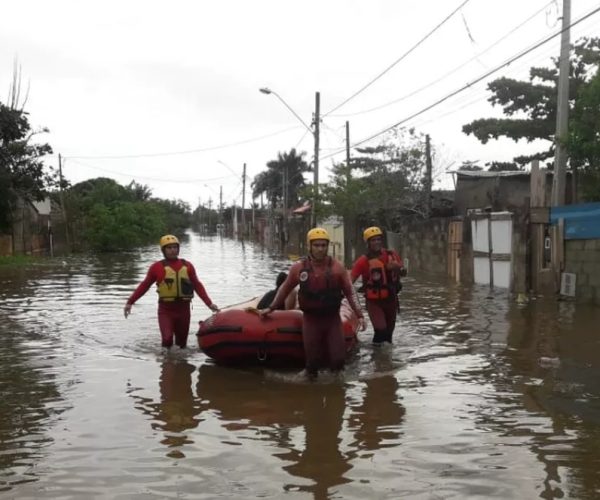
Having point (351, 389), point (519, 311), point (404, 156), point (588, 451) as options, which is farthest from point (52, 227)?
point (588, 451)

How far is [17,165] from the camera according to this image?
2894cm

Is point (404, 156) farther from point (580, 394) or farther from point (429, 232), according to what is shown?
point (580, 394)

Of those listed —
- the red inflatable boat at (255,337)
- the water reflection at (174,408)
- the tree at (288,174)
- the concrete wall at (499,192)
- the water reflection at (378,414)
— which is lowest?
the water reflection at (174,408)

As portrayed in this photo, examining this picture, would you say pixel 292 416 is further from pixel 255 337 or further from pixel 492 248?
pixel 492 248

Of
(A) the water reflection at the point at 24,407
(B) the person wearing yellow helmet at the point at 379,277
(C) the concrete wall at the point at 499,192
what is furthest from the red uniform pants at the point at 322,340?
(C) the concrete wall at the point at 499,192

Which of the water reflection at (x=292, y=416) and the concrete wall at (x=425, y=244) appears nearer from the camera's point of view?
the water reflection at (x=292, y=416)

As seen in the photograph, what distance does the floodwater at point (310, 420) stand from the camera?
4.34m

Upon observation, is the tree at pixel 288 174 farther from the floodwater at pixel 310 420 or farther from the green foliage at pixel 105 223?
the floodwater at pixel 310 420

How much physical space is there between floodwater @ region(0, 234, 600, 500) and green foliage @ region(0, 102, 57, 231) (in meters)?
18.3

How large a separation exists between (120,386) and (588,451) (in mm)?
4504

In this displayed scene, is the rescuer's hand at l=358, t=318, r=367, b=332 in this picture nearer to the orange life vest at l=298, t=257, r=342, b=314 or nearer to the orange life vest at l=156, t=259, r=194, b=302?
the orange life vest at l=298, t=257, r=342, b=314

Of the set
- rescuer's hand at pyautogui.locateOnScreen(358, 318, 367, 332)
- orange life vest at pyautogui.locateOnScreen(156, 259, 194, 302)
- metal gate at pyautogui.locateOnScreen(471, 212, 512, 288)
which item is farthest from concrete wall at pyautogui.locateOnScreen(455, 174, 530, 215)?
orange life vest at pyautogui.locateOnScreen(156, 259, 194, 302)

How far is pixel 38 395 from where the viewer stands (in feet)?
22.1

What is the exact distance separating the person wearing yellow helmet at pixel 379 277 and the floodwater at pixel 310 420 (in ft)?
1.65
